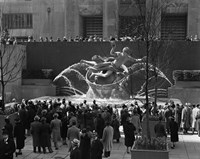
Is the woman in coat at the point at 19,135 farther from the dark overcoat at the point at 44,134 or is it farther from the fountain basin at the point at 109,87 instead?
the fountain basin at the point at 109,87

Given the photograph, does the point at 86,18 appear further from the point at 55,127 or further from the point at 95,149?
the point at 95,149

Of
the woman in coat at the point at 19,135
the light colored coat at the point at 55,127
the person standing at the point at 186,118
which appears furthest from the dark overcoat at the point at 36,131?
the person standing at the point at 186,118

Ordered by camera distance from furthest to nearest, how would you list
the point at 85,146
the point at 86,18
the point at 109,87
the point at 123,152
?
the point at 86,18, the point at 109,87, the point at 123,152, the point at 85,146

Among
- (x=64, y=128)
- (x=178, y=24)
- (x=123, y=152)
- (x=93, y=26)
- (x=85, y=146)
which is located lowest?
(x=123, y=152)

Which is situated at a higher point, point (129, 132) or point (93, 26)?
point (93, 26)

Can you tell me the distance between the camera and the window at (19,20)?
47.3m

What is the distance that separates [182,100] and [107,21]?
46.4ft

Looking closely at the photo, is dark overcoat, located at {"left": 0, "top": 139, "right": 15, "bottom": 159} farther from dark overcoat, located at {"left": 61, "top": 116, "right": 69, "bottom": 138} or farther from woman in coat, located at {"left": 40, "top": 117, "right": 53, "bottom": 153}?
dark overcoat, located at {"left": 61, "top": 116, "right": 69, "bottom": 138}

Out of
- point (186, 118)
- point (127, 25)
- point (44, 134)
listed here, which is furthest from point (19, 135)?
point (127, 25)

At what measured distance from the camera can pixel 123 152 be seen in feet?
53.0

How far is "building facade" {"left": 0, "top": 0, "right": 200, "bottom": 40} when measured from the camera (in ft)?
132

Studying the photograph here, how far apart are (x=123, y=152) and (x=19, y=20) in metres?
34.2

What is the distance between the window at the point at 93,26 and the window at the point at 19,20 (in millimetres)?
6722

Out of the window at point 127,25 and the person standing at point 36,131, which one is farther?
the window at point 127,25
